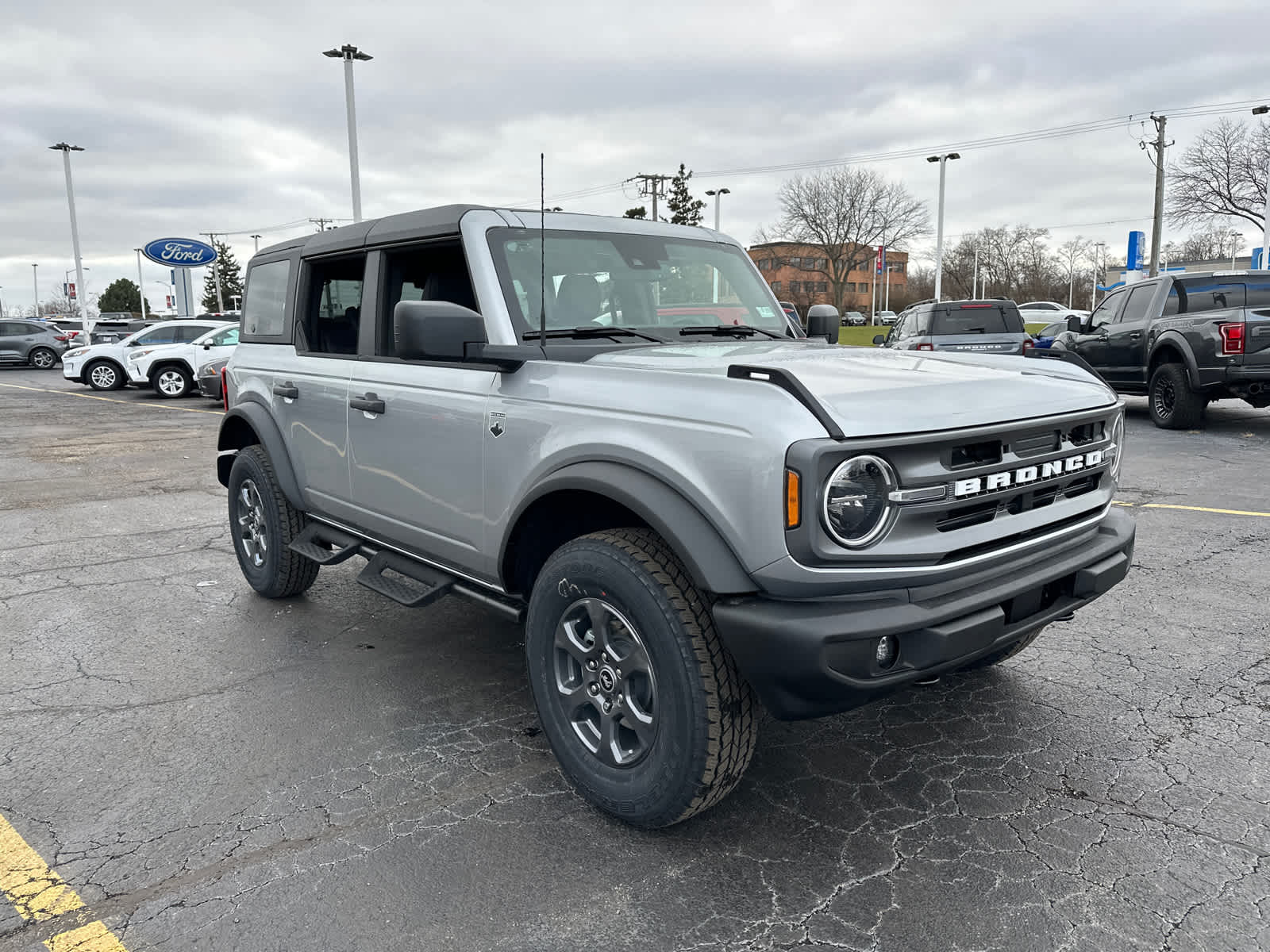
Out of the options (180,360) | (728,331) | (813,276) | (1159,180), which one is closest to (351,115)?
(180,360)

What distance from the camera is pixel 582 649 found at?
2.92 m

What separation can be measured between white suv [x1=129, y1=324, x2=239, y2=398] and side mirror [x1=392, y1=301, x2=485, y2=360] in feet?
62.4

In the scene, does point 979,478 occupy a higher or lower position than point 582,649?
higher

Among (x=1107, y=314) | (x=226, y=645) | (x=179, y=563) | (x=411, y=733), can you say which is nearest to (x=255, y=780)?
(x=411, y=733)

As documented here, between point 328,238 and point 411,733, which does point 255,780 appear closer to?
point 411,733

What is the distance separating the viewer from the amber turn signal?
2.31 m

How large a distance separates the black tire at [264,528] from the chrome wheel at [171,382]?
17066 mm

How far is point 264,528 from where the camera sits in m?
5.14

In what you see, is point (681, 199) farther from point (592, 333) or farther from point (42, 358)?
point (592, 333)

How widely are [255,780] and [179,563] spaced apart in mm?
3539

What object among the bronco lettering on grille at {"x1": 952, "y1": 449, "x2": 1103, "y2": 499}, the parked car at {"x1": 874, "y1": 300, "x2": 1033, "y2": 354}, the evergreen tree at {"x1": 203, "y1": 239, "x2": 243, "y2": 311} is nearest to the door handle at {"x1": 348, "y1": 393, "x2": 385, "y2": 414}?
the bronco lettering on grille at {"x1": 952, "y1": 449, "x2": 1103, "y2": 499}

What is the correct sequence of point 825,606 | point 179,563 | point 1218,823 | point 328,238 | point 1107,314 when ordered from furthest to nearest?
point 1107,314 → point 179,563 → point 328,238 → point 1218,823 → point 825,606

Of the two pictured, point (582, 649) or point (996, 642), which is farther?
point (582, 649)

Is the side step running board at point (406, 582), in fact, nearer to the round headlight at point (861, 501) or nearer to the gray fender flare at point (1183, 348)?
the round headlight at point (861, 501)
